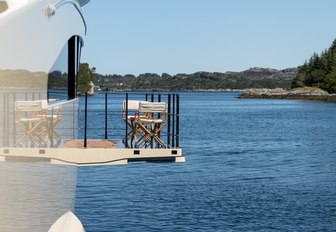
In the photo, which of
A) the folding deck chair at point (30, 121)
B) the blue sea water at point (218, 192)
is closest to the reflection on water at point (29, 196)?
the folding deck chair at point (30, 121)

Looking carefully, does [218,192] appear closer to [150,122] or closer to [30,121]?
[150,122]

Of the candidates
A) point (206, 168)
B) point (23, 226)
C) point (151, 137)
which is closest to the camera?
point (23, 226)

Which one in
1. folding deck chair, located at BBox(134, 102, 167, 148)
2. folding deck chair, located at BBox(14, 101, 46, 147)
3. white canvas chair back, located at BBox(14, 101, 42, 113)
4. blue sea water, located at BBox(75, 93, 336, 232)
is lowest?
blue sea water, located at BBox(75, 93, 336, 232)

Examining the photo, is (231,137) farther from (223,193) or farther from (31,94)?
(31,94)

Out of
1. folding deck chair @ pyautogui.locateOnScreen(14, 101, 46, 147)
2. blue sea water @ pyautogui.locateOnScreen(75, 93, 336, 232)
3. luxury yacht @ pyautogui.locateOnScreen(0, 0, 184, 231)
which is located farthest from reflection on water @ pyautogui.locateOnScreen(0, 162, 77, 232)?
blue sea water @ pyautogui.locateOnScreen(75, 93, 336, 232)

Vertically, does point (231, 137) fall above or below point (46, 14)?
below

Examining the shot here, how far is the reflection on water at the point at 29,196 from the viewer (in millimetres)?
3229

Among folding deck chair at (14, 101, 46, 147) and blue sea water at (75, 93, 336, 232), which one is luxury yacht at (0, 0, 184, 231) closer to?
folding deck chair at (14, 101, 46, 147)

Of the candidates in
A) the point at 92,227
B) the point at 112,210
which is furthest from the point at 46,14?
the point at 112,210

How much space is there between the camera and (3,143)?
3.38m

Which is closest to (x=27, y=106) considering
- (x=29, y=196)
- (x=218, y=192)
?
(x=29, y=196)

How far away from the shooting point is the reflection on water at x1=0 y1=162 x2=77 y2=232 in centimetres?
323

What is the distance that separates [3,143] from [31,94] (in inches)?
25.0

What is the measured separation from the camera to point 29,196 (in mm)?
3691
